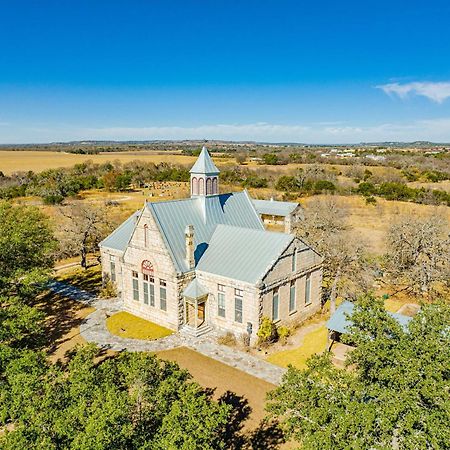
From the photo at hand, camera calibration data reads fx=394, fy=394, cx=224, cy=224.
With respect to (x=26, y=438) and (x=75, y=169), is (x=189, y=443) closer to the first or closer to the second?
(x=26, y=438)

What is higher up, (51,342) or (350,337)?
(350,337)

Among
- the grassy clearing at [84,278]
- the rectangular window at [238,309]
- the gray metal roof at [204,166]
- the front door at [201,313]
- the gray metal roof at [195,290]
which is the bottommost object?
the grassy clearing at [84,278]

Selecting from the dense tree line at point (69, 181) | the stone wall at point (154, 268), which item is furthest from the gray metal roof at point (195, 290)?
the dense tree line at point (69, 181)

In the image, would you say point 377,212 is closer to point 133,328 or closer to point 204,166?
point 204,166

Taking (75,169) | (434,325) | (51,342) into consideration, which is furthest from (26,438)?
(75,169)

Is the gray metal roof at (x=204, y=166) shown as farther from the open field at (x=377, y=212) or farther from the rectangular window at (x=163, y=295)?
the open field at (x=377, y=212)

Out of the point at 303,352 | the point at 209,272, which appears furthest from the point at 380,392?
the point at 209,272
